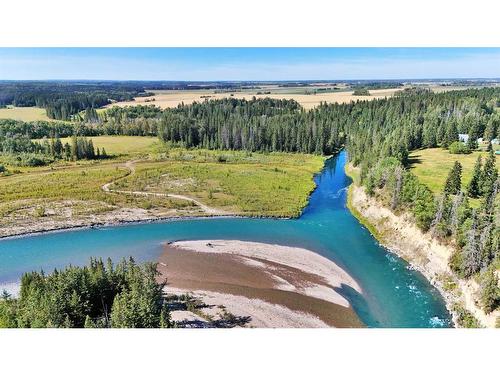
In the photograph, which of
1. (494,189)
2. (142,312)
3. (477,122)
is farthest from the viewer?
(477,122)

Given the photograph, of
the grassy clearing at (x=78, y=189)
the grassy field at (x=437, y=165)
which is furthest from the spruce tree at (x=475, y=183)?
the grassy clearing at (x=78, y=189)

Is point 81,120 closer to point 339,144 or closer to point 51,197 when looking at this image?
point 51,197

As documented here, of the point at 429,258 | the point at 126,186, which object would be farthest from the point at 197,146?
the point at 429,258

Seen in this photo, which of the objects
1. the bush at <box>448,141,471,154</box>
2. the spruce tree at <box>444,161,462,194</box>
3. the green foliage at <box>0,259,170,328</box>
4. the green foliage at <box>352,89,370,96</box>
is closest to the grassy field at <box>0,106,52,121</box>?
the green foliage at <box>0,259,170,328</box>

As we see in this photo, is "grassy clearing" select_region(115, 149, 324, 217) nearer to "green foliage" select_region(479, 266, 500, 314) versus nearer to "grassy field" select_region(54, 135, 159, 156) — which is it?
"grassy field" select_region(54, 135, 159, 156)

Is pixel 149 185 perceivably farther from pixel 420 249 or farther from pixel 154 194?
pixel 420 249

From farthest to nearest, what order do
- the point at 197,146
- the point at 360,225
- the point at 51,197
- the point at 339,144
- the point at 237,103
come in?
the point at 339,144, the point at 237,103, the point at 197,146, the point at 360,225, the point at 51,197

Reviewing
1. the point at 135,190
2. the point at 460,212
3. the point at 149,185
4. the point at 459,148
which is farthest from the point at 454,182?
the point at 135,190
